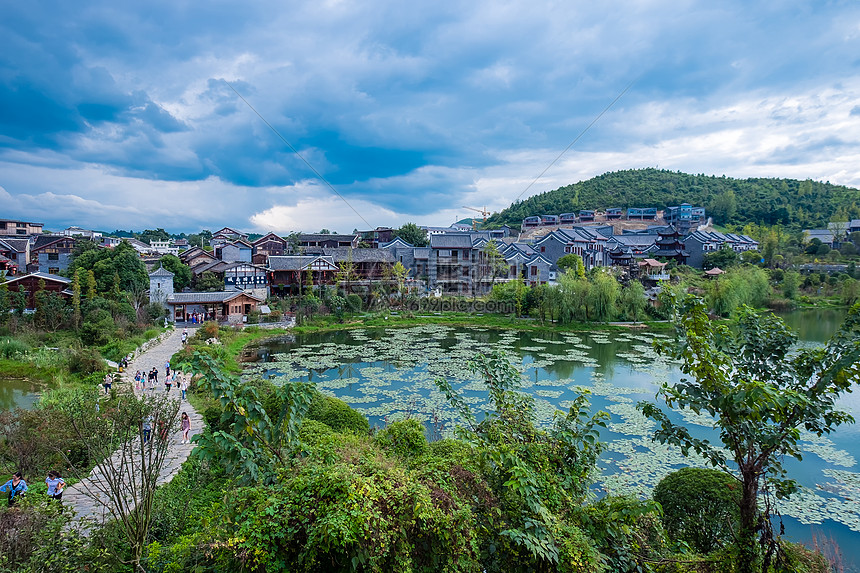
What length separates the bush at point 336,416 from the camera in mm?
8594

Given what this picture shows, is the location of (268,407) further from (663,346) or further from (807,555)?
(807,555)

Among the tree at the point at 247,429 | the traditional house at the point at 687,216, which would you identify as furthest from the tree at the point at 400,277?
the traditional house at the point at 687,216

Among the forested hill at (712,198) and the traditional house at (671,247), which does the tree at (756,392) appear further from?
the forested hill at (712,198)

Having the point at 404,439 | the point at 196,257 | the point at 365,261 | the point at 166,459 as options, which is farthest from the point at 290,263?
the point at 404,439

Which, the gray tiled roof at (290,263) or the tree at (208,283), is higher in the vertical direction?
the gray tiled roof at (290,263)

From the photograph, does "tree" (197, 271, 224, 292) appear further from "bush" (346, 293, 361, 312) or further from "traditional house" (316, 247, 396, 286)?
"bush" (346, 293, 361, 312)

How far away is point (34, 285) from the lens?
22.9 meters

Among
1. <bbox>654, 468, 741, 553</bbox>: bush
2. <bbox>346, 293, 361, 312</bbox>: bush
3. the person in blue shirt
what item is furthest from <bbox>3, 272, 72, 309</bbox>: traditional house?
<bbox>654, 468, 741, 553</bbox>: bush

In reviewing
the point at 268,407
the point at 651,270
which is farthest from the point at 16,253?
the point at 651,270

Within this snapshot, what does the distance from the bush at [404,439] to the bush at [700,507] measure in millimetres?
3474

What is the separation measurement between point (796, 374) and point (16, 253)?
4477 cm

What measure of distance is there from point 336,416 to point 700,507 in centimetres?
621

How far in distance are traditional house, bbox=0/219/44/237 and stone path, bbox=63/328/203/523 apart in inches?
1291

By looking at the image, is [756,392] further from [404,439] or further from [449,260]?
[449,260]
